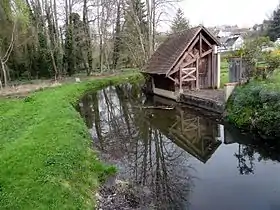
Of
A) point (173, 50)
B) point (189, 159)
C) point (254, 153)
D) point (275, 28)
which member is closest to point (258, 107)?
point (254, 153)

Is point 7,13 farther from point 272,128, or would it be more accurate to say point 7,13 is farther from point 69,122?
point 272,128

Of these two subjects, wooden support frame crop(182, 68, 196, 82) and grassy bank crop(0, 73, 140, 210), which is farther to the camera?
wooden support frame crop(182, 68, 196, 82)

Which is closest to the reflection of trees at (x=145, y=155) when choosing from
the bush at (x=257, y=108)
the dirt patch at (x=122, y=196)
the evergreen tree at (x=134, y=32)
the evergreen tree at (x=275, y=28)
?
the dirt patch at (x=122, y=196)

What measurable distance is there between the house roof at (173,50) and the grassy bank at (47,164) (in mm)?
9213

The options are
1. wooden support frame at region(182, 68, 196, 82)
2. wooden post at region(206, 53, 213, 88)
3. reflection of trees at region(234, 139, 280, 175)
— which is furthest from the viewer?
wooden post at region(206, 53, 213, 88)

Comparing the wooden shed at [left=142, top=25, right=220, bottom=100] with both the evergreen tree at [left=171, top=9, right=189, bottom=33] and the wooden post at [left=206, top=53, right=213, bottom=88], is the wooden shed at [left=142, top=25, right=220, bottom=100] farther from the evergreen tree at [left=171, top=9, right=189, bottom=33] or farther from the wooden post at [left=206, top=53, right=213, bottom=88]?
the evergreen tree at [left=171, top=9, right=189, bottom=33]

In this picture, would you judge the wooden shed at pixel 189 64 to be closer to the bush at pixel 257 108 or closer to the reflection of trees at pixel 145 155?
the reflection of trees at pixel 145 155

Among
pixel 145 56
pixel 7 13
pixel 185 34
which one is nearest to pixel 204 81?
pixel 185 34

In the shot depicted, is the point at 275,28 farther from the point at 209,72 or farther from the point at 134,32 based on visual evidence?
the point at 209,72

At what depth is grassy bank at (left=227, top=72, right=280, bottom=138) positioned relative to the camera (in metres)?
12.4

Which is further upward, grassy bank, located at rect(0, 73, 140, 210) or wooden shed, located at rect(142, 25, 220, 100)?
wooden shed, located at rect(142, 25, 220, 100)

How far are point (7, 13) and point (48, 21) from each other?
6.81 metres

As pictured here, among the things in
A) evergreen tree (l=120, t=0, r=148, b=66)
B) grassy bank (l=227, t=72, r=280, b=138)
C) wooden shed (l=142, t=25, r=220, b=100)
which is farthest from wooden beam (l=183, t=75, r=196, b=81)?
Answer: evergreen tree (l=120, t=0, r=148, b=66)

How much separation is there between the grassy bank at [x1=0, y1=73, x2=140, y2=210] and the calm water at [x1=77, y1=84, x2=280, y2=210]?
1314 millimetres
